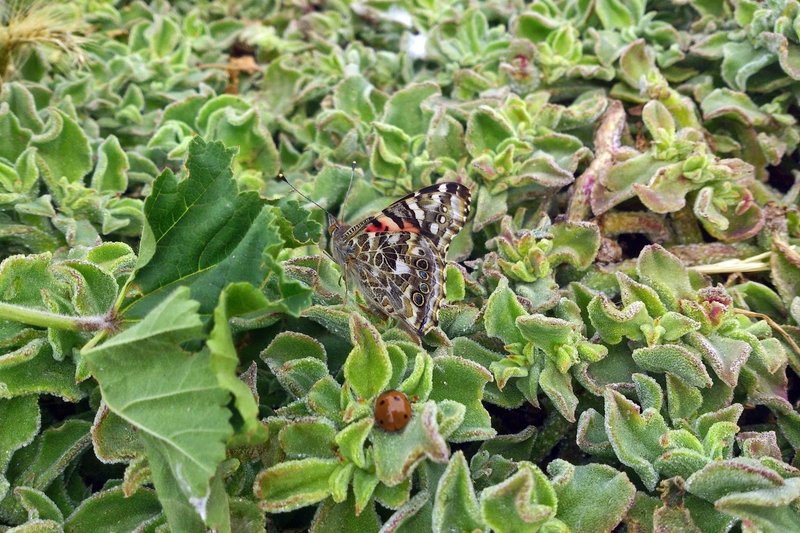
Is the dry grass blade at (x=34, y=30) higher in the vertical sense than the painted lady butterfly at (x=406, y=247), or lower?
A: higher

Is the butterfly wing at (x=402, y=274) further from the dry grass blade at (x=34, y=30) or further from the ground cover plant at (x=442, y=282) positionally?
the dry grass blade at (x=34, y=30)

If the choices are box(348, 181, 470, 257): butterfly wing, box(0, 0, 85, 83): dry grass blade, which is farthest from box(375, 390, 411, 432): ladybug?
box(0, 0, 85, 83): dry grass blade

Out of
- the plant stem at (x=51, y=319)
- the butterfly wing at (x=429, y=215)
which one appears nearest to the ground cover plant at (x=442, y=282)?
the plant stem at (x=51, y=319)

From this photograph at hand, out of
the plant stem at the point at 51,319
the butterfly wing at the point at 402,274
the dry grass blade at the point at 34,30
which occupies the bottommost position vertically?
the butterfly wing at the point at 402,274

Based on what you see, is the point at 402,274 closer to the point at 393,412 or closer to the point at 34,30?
the point at 393,412

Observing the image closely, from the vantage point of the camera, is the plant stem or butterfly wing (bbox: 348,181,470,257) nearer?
the plant stem

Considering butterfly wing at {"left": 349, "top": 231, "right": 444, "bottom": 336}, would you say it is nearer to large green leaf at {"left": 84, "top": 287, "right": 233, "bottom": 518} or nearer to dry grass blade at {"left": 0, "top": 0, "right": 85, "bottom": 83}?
large green leaf at {"left": 84, "top": 287, "right": 233, "bottom": 518}

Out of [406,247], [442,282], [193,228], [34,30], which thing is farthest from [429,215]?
[34,30]
